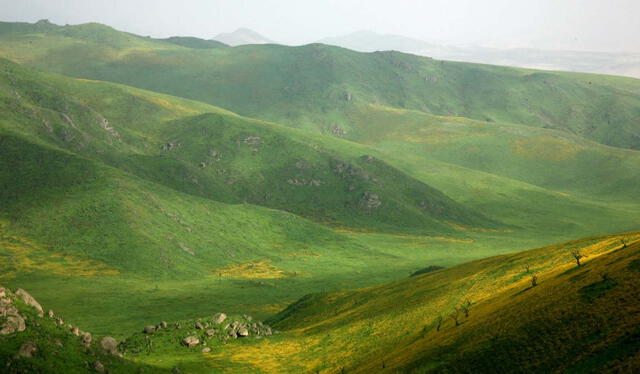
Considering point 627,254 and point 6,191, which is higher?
point 627,254

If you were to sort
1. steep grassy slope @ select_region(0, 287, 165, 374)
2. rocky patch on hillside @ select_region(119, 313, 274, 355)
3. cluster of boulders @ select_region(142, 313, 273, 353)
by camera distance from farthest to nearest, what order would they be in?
cluster of boulders @ select_region(142, 313, 273, 353)
rocky patch on hillside @ select_region(119, 313, 274, 355)
steep grassy slope @ select_region(0, 287, 165, 374)

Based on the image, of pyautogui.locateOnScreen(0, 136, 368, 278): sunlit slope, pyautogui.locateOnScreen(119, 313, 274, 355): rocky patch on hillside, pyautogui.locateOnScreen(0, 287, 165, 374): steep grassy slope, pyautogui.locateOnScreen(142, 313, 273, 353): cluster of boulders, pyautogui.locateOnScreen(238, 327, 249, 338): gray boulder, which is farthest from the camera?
pyautogui.locateOnScreen(0, 136, 368, 278): sunlit slope

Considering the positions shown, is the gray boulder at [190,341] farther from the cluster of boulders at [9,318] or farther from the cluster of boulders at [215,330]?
the cluster of boulders at [9,318]

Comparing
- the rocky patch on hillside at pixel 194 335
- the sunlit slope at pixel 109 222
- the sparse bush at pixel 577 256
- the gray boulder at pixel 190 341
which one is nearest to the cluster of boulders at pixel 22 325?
the rocky patch on hillside at pixel 194 335

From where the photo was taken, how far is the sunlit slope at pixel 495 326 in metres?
25.0

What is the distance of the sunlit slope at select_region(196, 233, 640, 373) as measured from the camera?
985 inches

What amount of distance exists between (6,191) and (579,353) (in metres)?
186

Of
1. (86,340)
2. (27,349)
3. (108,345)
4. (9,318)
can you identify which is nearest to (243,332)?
(108,345)

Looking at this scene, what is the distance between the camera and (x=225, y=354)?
58.7 m

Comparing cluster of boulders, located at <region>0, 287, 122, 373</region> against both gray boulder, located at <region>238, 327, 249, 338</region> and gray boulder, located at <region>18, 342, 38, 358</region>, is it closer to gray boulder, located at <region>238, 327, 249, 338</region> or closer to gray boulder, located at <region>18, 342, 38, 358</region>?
gray boulder, located at <region>18, 342, 38, 358</region>

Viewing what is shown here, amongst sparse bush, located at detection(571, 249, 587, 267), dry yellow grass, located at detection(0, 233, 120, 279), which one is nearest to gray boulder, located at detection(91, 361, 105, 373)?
sparse bush, located at detection(571, 249, 587, 267)

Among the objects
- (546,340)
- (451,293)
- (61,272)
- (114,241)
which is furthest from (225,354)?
(114,241)

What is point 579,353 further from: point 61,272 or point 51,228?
point 51,228

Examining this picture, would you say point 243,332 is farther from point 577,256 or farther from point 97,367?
point 577,256
